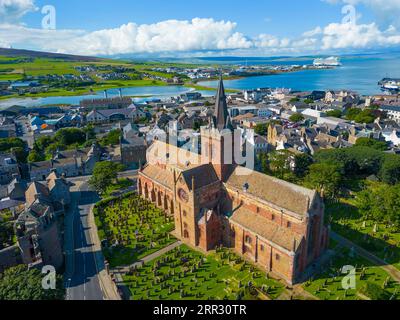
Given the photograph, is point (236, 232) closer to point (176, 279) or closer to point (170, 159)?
point (176, 279)

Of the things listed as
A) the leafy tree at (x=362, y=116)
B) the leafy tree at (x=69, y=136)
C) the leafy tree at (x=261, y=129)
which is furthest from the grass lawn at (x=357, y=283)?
the leafy tree at (x=69, y=136)

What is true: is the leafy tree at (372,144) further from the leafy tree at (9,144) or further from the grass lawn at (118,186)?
the leafy tree at (9,144)

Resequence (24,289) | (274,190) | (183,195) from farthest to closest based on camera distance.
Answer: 1. (183,195)
2. (274,190)
3. (24,289)

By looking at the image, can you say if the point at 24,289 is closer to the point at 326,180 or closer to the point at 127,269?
the point at 127,269

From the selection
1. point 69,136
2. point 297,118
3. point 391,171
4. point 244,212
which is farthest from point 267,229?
point 297,118

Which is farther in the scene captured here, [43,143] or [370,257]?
[43,143]

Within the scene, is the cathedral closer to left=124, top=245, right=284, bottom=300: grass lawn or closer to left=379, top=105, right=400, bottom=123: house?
left=124, top=245, right=284, bottom=300: grass lawn

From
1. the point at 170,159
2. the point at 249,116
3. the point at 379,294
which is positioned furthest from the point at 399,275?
the point at 249,116
